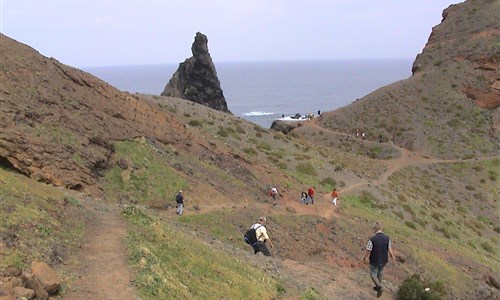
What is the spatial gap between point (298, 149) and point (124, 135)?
1077 inches

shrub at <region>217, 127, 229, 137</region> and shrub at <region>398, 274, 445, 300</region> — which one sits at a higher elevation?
shrub at <region>398, 274, 445, 300</region>

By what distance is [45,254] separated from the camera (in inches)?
463

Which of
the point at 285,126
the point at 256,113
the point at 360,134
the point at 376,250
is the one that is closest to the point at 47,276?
the point at 376,250

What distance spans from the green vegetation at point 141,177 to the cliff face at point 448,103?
159 ft

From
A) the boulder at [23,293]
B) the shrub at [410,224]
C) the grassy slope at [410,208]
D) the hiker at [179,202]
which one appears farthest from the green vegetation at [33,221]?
the shrub at [410,224]

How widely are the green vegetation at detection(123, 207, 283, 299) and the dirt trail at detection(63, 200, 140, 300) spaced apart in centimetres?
30

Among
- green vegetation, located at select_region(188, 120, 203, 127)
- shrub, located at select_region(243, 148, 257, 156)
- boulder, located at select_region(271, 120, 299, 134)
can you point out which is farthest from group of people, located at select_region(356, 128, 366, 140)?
shrub, located at select_region(243, 148, 257, 156)

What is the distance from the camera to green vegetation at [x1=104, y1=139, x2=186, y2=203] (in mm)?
26328

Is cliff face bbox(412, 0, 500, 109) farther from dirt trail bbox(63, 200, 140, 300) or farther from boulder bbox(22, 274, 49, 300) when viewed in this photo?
boulder bbox(22, 274, 49, 300)

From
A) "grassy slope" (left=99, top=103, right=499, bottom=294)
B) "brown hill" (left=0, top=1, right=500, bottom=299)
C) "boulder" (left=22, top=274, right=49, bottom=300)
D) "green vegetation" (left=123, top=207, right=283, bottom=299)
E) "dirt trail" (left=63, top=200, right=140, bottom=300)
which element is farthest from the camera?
"grassy slope" (left=99, top=103, right=499, bottom=294)

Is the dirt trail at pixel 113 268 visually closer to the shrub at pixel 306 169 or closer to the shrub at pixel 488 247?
the shrub at pixel 306 169

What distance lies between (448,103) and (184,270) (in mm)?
71567

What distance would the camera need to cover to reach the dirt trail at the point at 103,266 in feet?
34.7

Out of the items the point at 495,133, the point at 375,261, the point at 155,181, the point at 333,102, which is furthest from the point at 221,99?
the point at 333,102
